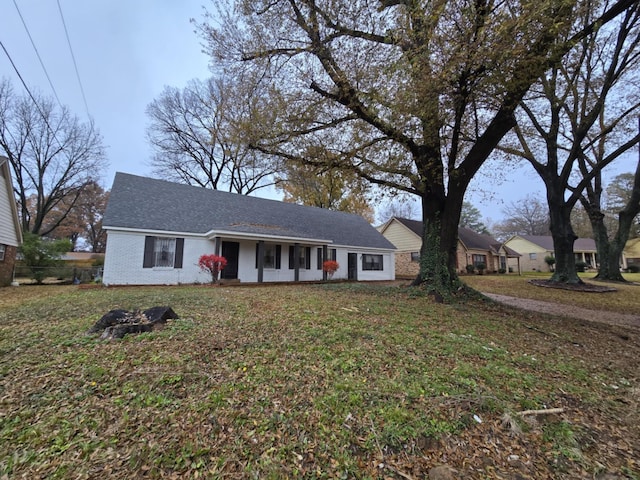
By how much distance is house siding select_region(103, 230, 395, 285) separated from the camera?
1051cm

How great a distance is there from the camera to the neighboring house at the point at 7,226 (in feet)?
37.0

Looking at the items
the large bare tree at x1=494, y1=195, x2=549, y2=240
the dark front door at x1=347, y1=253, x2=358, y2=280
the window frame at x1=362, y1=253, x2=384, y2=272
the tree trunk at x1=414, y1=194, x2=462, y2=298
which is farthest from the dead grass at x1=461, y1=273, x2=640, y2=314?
the large bare tree at x1=494, y1=195, x2=549, y2=240

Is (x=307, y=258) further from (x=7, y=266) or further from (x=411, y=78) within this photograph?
(x=7, y=266)

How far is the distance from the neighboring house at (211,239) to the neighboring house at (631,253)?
115 ft

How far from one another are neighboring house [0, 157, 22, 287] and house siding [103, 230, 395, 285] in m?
4.98

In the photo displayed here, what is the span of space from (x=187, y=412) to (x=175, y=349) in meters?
1.22

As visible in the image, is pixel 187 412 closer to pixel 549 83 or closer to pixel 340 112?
pixel 340 112

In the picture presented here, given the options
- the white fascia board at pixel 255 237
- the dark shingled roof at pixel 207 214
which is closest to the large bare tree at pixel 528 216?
the dark shingled roof at pixel 207 214

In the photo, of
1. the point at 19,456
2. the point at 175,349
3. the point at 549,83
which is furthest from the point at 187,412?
the point at 549,83

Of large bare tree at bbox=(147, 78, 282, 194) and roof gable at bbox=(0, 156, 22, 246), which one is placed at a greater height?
large bare tree at bbox=(147, 78, 282, 194)

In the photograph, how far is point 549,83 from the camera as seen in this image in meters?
8.59

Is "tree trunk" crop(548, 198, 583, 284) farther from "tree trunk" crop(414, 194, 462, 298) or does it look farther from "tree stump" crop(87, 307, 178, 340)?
"tree stump" crop(87, 307, 178, 340)

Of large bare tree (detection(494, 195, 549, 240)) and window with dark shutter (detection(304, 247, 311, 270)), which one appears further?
large bare tree (detection(494, 195, 549, 240))

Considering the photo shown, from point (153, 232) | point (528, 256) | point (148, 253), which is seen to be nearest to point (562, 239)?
point (153, 232)
